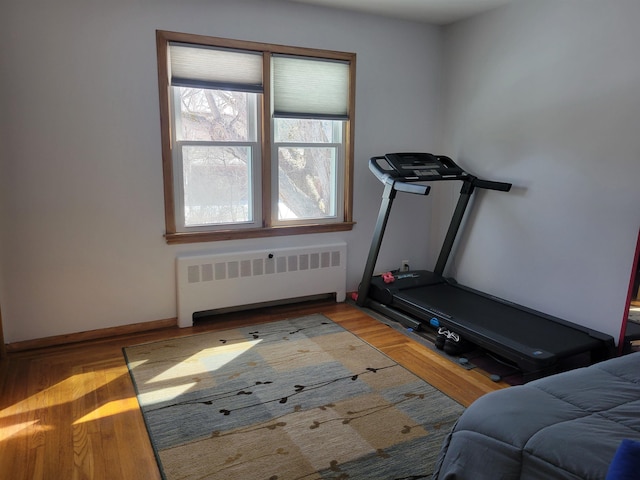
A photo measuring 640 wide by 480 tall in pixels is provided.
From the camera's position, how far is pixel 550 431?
4.66 ft

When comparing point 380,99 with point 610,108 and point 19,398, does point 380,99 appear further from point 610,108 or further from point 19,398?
point 19,398

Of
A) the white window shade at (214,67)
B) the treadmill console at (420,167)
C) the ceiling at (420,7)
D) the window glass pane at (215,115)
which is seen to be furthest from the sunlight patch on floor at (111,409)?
the ceiling at (420,7)

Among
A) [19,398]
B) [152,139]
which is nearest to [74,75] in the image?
[152,139]

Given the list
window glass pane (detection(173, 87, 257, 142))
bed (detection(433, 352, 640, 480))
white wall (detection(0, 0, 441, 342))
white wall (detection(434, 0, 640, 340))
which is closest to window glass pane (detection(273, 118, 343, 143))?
window glass pane (detection(173, 87, 257, 142))

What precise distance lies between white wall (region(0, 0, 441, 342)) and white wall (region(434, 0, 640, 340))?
156cm

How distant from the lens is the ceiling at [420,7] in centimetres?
380

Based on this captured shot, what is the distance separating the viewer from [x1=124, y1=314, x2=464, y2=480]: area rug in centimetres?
212

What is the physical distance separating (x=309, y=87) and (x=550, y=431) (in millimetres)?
3278

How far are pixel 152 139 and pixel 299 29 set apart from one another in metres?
1.49

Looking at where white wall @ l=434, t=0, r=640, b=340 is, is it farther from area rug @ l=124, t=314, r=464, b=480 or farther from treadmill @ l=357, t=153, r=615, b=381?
area rug @ l=124, t=314, r=464, b=480

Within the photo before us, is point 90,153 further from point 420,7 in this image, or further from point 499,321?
point 499,321

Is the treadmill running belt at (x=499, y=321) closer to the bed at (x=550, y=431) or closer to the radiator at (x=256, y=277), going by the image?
the radiator at (x=256, y=277)

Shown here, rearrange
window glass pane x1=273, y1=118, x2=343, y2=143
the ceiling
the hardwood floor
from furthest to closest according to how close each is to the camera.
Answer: window glass pane x1=273, y1=118, x2=343, y2=143, the ceiling, the hardwood floor

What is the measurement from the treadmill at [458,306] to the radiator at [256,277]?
337 mm
